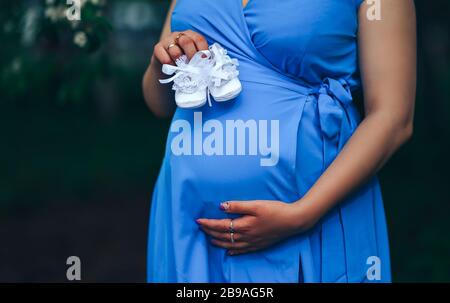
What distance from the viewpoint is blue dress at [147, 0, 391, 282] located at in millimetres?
1541

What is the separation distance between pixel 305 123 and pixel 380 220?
1.21 ft

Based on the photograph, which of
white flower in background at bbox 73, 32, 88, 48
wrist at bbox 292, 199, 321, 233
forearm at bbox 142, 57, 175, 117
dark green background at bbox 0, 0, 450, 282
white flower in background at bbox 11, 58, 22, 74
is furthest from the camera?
dark green background at bbox 0, 0, 450, 282

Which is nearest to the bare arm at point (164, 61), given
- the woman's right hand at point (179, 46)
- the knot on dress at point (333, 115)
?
the woman's right hand at point (179, 46)

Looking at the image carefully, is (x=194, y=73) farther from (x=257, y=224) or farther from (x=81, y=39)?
(x=81, y=39)

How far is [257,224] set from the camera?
153 centimetres

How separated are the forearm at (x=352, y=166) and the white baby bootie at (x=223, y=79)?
1.05 feet

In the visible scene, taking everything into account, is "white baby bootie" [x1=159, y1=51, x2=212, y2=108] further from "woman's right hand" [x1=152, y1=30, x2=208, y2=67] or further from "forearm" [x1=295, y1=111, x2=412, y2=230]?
"forearm" [x1=295, y1=111, x2=412, y2=230]

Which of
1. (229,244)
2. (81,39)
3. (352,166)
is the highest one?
(81,39)

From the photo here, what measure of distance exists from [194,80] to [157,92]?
32cm

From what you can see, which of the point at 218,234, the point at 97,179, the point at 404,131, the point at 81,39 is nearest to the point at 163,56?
the point at 218,234

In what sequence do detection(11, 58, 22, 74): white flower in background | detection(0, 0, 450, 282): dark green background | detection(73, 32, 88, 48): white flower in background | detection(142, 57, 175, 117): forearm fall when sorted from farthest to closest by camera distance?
detection(0, 0, 450, 282): dark green background → detection(11, 58, 22, 74): white flower in background → detection(73, 32, 88, 48): white flower in background → detection(142, 57, 175, 117): forearm

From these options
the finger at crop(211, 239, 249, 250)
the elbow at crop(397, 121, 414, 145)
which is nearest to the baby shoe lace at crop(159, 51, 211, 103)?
the finger at crop(211, 239, 249, 250)

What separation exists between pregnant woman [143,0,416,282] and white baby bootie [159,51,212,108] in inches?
1.2

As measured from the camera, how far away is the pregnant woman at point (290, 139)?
1527 millimetres
